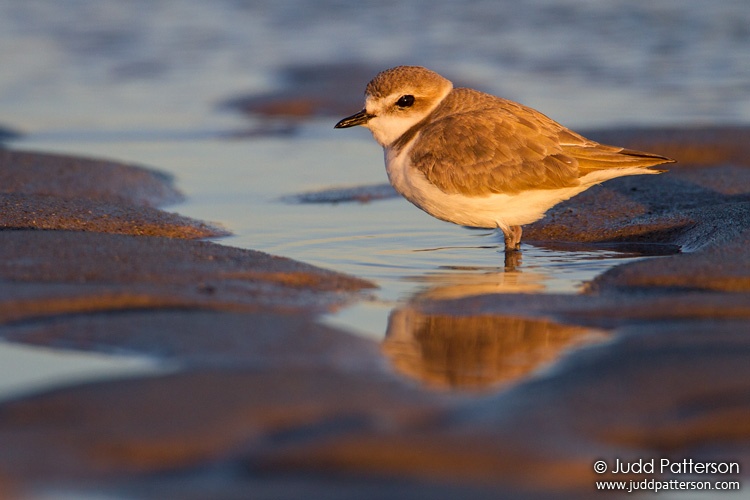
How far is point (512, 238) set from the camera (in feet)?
23.6

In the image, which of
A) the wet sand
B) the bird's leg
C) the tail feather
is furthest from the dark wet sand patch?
the tail feather

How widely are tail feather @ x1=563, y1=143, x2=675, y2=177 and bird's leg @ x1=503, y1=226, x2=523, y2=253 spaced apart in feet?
1.93

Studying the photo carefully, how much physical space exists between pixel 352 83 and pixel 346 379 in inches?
409

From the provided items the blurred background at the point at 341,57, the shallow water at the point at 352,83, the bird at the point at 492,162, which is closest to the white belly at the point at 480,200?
the bird at the point at 492,162

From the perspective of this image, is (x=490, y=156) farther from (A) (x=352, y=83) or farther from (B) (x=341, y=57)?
(B) (x=341, y=57)

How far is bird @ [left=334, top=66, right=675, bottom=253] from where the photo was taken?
270 inches

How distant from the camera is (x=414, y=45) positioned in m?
16.8

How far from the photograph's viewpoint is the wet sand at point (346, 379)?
12.0 feet

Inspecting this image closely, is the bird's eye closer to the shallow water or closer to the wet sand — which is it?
the shallow water

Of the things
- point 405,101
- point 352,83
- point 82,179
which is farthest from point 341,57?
point 405,101

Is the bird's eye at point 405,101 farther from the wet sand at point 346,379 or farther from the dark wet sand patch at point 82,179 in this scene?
the dark wet sand patch at point 82,179

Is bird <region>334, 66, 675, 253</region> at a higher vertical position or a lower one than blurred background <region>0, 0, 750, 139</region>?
lower

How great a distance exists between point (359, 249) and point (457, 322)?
2.05 metres

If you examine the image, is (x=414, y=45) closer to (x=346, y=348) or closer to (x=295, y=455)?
(x=346, y=348)
